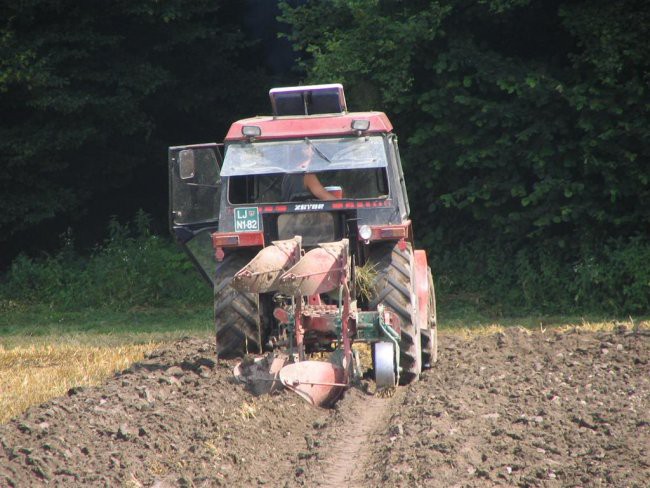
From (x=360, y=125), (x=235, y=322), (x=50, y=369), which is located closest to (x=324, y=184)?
(x=360, y=125)

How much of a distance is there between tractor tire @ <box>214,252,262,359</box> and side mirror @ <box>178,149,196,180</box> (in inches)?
43.1

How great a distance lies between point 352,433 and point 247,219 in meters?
2.62

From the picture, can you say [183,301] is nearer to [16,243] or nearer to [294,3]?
[16,243]

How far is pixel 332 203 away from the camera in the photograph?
877 cm

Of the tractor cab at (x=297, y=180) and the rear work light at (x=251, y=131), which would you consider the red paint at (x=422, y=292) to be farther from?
the rear work light at (x=251, y=131)

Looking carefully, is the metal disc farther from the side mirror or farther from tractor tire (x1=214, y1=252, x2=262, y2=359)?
the side mirror

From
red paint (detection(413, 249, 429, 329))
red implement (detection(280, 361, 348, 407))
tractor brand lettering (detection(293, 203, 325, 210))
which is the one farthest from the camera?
red paint (detection(413, 249, 429, 329))

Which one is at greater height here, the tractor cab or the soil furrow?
the tractor cab

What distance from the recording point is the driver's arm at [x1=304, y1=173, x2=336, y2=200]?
9.02 meters

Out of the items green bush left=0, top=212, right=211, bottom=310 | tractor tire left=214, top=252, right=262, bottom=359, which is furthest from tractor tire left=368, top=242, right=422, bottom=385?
green bush left=0, top=212, right=211, bottom=310

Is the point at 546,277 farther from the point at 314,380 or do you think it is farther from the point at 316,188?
the point at 314,380

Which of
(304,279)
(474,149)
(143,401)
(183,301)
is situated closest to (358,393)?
(304,279)

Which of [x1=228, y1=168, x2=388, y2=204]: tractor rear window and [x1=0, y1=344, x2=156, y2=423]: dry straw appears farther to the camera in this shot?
[x1=228, y1=168, x2=388, y2=204]: tractor rear window

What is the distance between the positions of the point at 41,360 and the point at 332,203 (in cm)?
496
